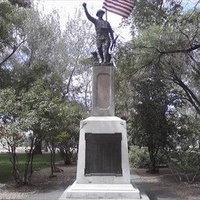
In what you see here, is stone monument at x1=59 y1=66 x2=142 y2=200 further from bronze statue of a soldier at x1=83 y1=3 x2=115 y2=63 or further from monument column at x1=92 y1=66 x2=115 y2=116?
bronze statue of a soldier at x1=83 y1=3 x2=115 y2=63

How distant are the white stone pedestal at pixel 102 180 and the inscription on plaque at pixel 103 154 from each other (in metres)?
0.09

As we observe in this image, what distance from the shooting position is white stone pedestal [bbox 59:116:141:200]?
10812mm

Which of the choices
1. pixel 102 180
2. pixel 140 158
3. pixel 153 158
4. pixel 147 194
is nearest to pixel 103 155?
pixel 102 180

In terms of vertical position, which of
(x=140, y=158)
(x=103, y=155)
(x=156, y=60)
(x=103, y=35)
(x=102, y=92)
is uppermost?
(x=156, y=60)

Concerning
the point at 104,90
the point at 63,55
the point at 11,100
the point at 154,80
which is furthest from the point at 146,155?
the point at 104,90

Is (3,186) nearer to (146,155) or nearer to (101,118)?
(101,118)

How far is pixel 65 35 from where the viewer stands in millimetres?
35219

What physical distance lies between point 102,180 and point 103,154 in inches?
28.3

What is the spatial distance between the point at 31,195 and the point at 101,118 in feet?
13.7

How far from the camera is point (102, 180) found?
11477 millimetres

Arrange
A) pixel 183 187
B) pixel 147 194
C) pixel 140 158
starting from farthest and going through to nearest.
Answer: pixel 140 158, pixel 183 187, pixel 147 194

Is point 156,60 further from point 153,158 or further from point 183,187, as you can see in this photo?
point 153,158

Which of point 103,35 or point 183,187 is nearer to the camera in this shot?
point 103,35

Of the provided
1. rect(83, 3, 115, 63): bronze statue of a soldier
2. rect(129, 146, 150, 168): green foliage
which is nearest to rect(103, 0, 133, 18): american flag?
rect(83, 3, 115, 63): bronze statue of a soldier
